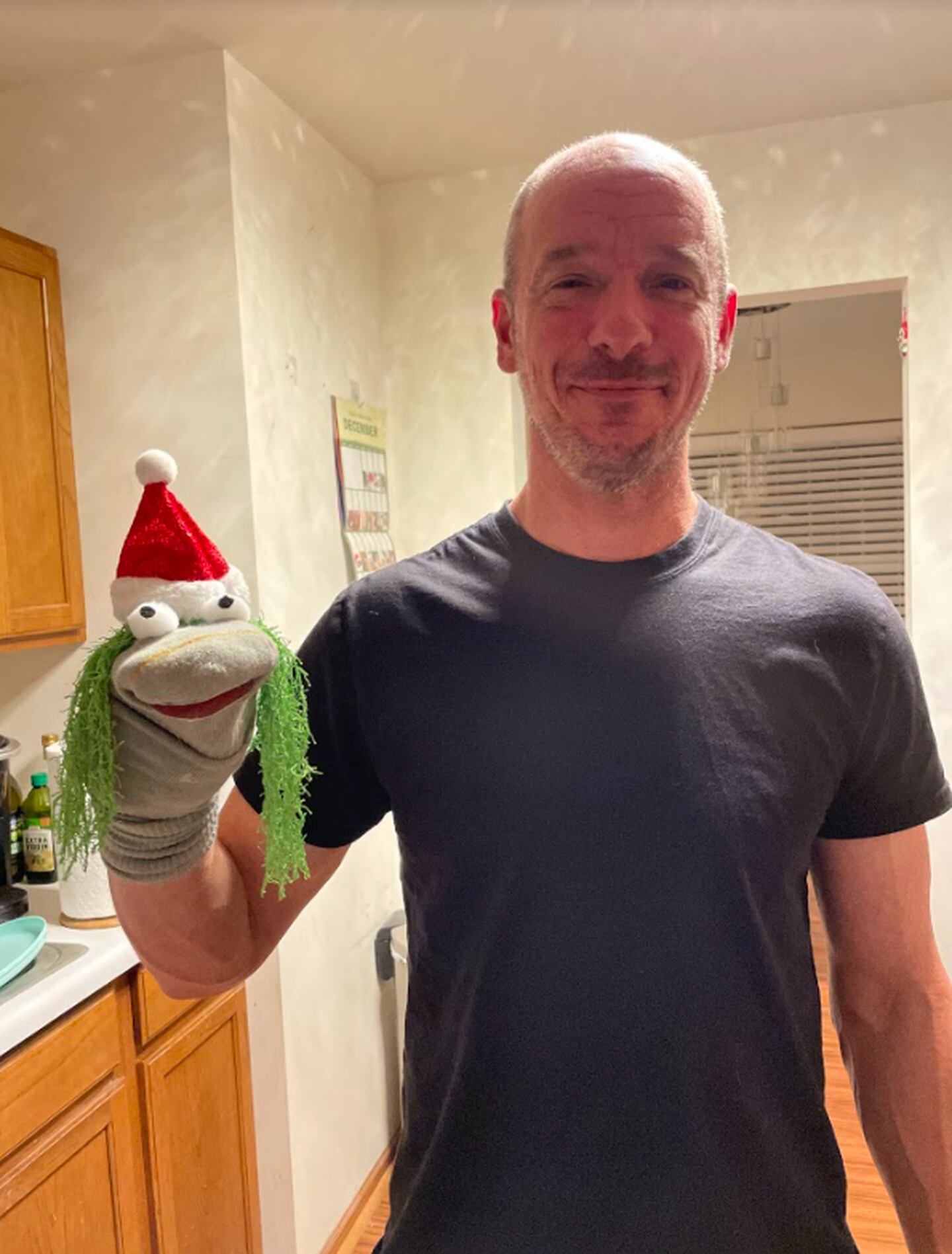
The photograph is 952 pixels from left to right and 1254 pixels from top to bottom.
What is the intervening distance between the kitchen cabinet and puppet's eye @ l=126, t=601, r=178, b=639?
977 millimetres

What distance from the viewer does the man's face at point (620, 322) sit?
0.84 meters

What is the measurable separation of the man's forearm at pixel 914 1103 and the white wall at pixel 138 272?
1.24 m

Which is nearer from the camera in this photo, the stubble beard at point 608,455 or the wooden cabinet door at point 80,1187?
the stubble beard at point 608,455

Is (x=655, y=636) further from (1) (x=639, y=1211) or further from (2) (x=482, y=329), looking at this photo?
(2) (x=482, y=329)

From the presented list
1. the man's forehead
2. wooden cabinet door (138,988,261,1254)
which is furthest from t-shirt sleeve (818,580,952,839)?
wooden cabinet door (138,988,261,1254)

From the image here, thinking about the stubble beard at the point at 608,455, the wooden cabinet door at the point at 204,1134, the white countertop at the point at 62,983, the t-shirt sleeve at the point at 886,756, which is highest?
the stubble beard at the point at 608,455

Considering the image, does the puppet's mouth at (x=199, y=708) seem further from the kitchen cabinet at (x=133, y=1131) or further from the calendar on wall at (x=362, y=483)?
the calendar on wall at (x=362, y=483)

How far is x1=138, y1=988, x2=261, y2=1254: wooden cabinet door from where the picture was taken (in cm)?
158

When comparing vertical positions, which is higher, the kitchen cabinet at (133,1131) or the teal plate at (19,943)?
the teal plate at (19,943)

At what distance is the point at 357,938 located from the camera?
216 centimetres

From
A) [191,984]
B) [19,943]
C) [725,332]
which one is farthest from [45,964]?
[725,332]

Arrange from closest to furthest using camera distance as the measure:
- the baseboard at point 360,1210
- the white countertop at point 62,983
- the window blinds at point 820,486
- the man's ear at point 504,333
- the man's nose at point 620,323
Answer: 1. the man's nose at point 620,323
2. the man's ear at point 504,333
3. the white countertop at point 62,983
4. the baseboard at point 360,1210
5. the window blinds at point 820,486

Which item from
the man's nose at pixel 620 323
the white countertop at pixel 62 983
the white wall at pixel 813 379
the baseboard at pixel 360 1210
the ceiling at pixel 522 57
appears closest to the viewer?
the man's nose at pixel 620 323

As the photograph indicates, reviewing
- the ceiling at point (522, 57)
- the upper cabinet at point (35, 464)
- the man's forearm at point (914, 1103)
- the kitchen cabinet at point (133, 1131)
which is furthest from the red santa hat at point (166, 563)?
the ceiling at point (522, 57)
